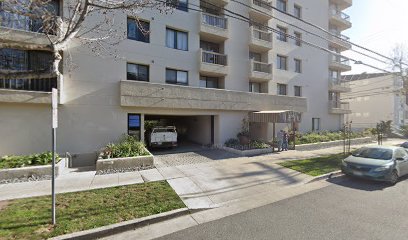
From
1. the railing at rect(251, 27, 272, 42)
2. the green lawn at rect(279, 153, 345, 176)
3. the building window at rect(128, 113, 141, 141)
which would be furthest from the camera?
the railing at rect(251, 27, 272, 42)

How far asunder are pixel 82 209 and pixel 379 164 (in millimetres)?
11107

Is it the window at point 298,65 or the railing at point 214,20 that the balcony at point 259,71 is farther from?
the window at point 298,65

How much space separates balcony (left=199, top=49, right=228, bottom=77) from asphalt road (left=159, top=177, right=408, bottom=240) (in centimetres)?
1141

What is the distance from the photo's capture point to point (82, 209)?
19.2ft

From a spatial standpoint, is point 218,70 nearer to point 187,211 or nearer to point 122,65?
point 122,65

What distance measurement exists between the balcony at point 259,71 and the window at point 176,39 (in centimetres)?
617

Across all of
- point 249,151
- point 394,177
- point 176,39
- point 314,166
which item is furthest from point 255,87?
point 394,177

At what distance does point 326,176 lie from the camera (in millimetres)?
9711

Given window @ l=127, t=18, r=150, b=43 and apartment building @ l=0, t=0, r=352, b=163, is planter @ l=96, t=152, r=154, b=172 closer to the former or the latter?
apartment building @ l=0, t=0, r=352, b=163

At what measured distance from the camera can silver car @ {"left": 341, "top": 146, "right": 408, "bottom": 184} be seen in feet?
28.5

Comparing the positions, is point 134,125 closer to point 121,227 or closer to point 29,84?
point 29,84

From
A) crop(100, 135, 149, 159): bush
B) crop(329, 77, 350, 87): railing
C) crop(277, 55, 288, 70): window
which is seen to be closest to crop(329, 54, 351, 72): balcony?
crop(329, 77, 350, 87): railing

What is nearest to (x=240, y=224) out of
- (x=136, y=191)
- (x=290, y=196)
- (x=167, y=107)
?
(x=290, y=196)

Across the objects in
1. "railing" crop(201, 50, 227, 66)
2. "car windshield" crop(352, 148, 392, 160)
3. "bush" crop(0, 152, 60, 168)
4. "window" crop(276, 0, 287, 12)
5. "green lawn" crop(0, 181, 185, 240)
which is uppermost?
"window" crop(276, 0, 287, 12)
